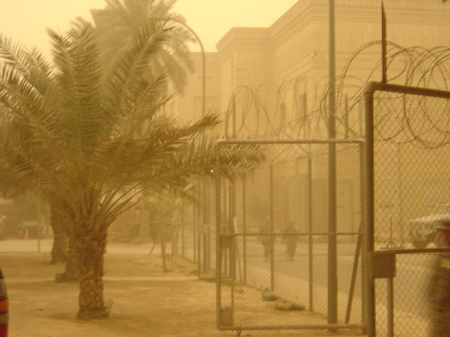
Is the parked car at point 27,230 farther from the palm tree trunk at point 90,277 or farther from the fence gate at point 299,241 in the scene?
the palm tree trunk at point 90,277

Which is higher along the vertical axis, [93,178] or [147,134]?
[147,134]

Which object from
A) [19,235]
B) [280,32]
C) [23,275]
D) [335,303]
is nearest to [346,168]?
[335,303]

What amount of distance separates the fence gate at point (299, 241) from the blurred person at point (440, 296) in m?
2.92

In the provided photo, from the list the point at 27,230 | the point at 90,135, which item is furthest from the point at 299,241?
the point at 27,230

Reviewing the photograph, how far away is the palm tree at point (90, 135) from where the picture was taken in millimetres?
9852

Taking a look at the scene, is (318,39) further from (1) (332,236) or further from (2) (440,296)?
(2) (440,296)

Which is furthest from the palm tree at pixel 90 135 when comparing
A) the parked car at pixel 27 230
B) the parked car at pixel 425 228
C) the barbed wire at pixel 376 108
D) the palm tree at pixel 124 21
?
the parked car at pixel 27 230

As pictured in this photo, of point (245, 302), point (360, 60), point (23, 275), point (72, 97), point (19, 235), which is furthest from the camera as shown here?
point (19, 235)

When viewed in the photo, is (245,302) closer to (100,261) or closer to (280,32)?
(100,261)

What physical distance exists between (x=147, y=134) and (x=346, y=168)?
3110mm

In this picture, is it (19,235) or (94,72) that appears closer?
(94,72)

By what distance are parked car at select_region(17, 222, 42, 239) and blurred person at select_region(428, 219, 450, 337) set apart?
118 feet

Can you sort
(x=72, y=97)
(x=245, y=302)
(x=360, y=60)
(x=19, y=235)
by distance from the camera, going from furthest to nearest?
1. (x=19, y=235)
2. (x=360, y=60)
3. (x=245, y=302)
4. (x=72, y=97)

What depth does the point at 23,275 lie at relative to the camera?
17969 millimetres
